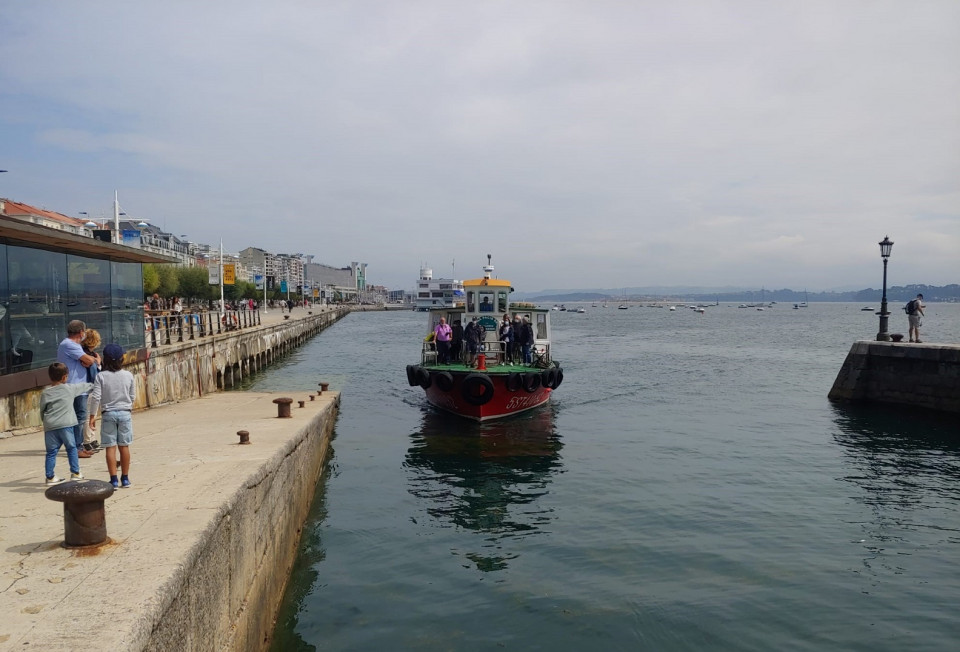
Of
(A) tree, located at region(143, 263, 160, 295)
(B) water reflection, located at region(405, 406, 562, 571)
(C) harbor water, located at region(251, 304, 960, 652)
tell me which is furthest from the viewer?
(A) tree, located at region(143, 263, 160, 295)

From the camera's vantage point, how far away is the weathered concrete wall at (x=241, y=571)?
4.98 m

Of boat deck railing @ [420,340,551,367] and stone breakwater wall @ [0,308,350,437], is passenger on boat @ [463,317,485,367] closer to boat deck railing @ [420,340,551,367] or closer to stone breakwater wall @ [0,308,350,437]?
boat deck railing @ [420,340,551,367]

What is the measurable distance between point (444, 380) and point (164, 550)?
14079mm

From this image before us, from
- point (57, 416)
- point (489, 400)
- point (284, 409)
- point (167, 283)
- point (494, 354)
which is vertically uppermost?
point (167, 283)

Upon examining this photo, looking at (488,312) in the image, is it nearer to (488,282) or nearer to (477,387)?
(488,282)

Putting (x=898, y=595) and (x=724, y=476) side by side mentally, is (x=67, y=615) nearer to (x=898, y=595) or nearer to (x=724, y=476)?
(x=898, y=595)

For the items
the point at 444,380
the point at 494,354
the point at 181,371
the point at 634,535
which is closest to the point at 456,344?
the point at 494,354

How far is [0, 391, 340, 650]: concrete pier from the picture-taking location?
446 cm

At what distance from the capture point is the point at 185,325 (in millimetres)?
28969

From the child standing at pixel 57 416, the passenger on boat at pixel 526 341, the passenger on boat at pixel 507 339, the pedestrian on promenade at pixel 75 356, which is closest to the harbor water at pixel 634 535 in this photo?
the passenger on boat at pixel 526 341

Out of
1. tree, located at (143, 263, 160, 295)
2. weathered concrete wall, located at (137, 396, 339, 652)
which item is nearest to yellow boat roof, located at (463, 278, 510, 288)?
weathered concrete wall, located at (137, 396, 339, 652)

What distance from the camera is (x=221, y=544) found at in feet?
20.4

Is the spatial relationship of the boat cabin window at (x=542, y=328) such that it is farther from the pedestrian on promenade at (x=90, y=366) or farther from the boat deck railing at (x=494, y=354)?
the pedestrian on promenade at (x=90, y=366)

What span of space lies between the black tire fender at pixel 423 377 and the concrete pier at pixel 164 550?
349 inches
